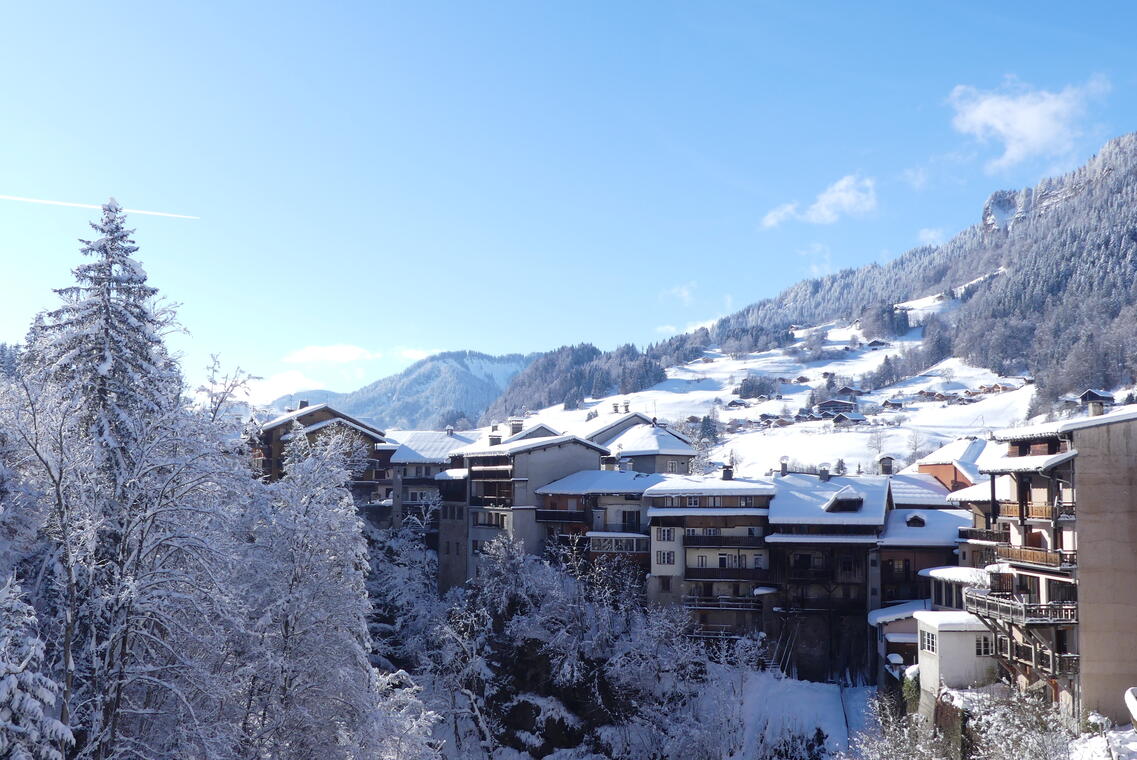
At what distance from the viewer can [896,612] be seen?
164ft

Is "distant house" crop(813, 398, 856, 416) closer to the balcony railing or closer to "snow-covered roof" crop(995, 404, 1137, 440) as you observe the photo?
the balcony railing

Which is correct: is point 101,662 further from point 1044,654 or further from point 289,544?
point 1044,654

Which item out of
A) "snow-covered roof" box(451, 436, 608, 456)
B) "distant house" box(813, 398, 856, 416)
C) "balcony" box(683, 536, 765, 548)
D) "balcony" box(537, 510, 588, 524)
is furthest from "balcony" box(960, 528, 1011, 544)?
"distant house" box(813, 398, 856, 416)

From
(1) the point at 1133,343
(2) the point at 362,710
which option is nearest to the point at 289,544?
(2) the point at 362,710

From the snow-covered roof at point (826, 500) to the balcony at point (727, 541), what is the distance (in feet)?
6.66

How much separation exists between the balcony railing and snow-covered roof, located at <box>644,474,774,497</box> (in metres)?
6.63

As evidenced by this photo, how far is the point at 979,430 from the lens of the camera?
145 metres

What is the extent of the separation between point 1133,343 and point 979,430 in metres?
47.1

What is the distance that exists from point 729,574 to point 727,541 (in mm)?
2084

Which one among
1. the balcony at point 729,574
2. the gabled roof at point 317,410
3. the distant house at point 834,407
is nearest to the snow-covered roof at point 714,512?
the balcony at point 729,574

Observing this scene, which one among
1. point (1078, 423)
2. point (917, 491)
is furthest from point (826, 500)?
point (1078, 423)

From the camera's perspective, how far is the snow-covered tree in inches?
677

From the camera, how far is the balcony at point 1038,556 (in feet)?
120

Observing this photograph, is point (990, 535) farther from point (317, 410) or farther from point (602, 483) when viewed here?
point (317, 410)
